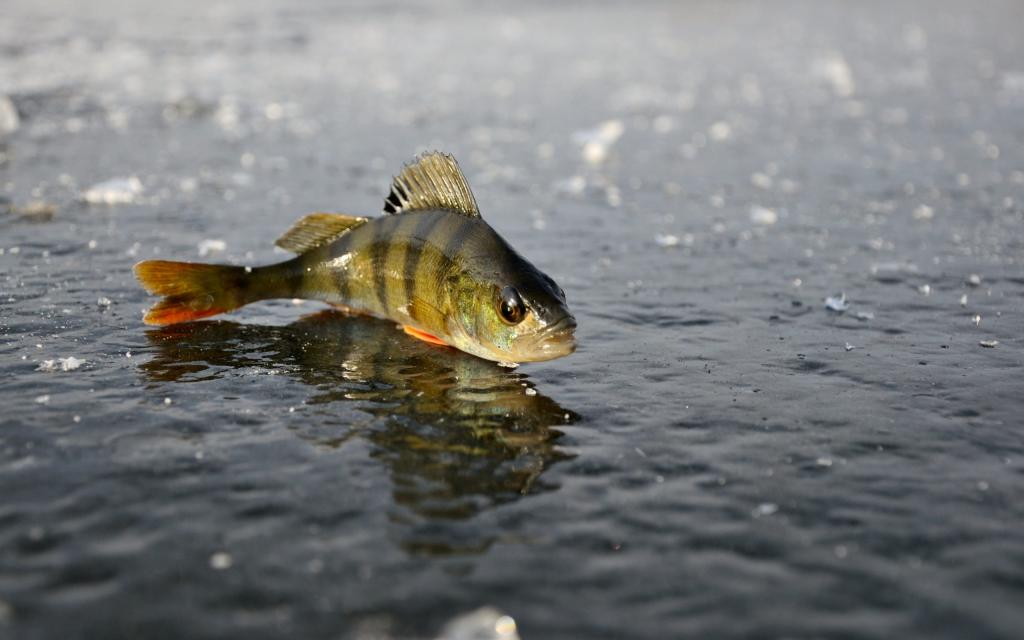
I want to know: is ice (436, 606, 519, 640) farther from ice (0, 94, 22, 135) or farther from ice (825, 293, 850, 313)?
ice (0, 94, 22, 135)

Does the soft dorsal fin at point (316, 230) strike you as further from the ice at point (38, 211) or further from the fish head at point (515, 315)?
the ice at point (38, 211)

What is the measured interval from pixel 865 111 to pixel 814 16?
767 inches

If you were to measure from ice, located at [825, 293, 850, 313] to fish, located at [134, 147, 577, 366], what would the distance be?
255 centimetres

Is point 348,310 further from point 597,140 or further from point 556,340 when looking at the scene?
point 597,140

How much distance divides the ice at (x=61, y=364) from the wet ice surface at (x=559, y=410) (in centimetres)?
3

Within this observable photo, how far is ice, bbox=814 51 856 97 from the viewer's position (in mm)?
18297

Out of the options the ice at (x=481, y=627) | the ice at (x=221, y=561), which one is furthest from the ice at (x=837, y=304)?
the ice at (x=221, y=561)

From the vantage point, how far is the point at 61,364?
5.71 meters

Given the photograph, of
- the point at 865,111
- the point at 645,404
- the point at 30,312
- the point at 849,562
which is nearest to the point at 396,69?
the point at 865,111

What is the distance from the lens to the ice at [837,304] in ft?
23.5

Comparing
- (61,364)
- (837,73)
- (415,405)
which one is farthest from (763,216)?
(837,73)

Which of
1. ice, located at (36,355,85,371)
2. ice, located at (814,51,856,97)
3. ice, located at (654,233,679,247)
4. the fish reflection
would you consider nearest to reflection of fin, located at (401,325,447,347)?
Result: the fish reflection

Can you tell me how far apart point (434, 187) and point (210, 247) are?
3223 mm

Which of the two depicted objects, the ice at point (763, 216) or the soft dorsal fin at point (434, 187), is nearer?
the soft dorsal fin at point (434, 187)
